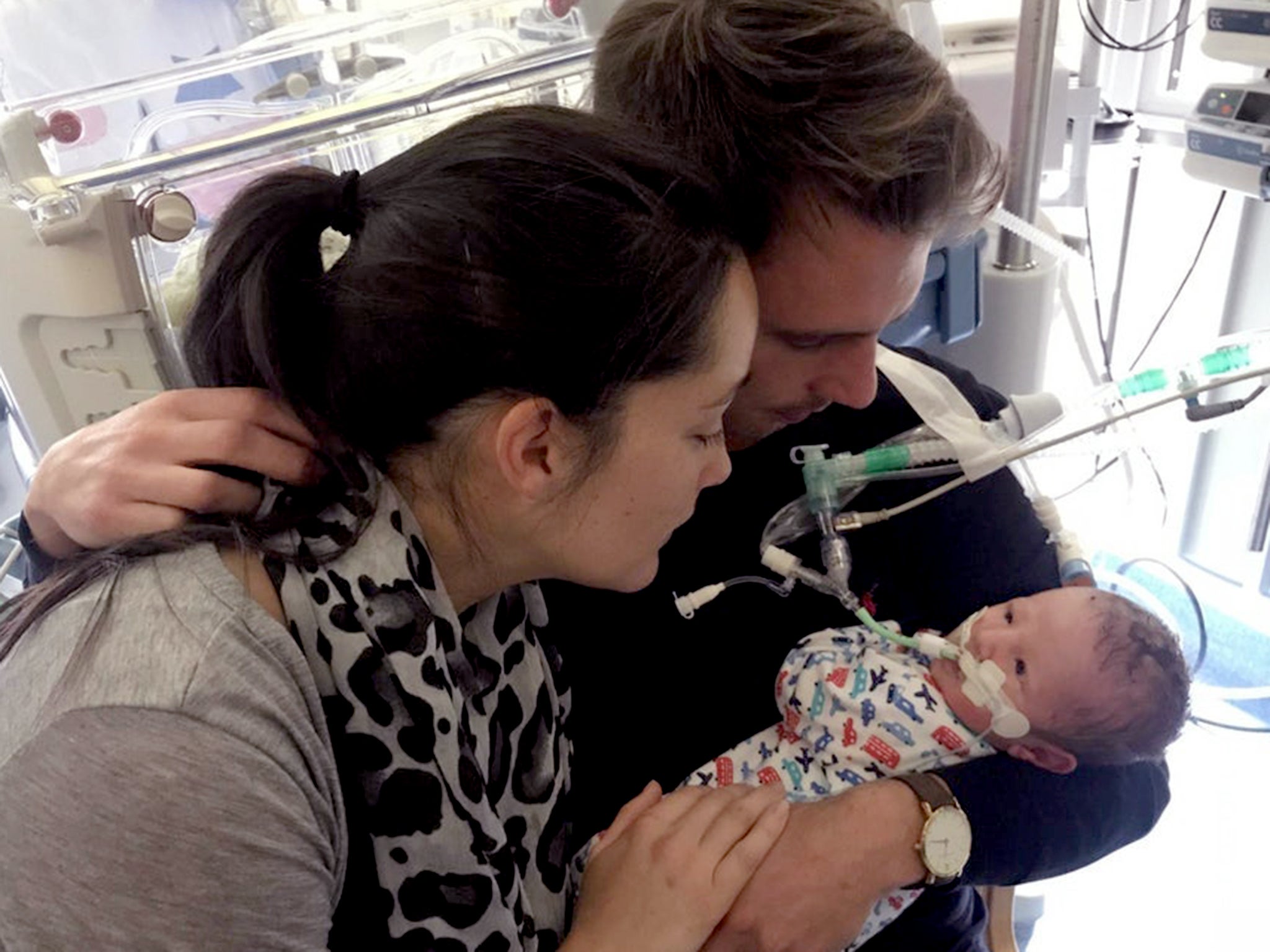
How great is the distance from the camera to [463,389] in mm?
876

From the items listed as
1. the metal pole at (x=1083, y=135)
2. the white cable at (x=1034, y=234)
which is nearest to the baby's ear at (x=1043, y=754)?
the white cable at (x=1034, y=234)

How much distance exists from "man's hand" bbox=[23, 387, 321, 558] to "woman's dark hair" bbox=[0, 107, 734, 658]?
0.03m

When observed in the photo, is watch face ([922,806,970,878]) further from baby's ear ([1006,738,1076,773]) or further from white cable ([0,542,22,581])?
white cable ([0,542,22,581])

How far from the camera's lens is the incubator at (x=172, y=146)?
113 cm

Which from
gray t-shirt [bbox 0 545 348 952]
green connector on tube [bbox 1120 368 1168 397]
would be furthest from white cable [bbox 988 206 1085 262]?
gray t-shirt [bbox 0 545 348 952]

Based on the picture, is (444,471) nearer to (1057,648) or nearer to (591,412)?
(591,412)

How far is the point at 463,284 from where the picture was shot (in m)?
0.84

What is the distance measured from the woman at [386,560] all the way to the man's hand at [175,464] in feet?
0.08

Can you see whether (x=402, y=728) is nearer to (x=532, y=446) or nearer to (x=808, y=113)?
(x=532, y=446)

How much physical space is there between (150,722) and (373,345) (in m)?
0.33

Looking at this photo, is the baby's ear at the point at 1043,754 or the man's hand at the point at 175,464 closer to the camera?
the man's hand at the point at 175,464

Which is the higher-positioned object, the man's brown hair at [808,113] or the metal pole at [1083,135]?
the man's brown hair at [808,113]

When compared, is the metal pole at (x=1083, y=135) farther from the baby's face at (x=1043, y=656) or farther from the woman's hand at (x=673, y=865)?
the woman's hand at (x=673, y=865)

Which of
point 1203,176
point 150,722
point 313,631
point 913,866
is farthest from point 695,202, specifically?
point 1203,176
